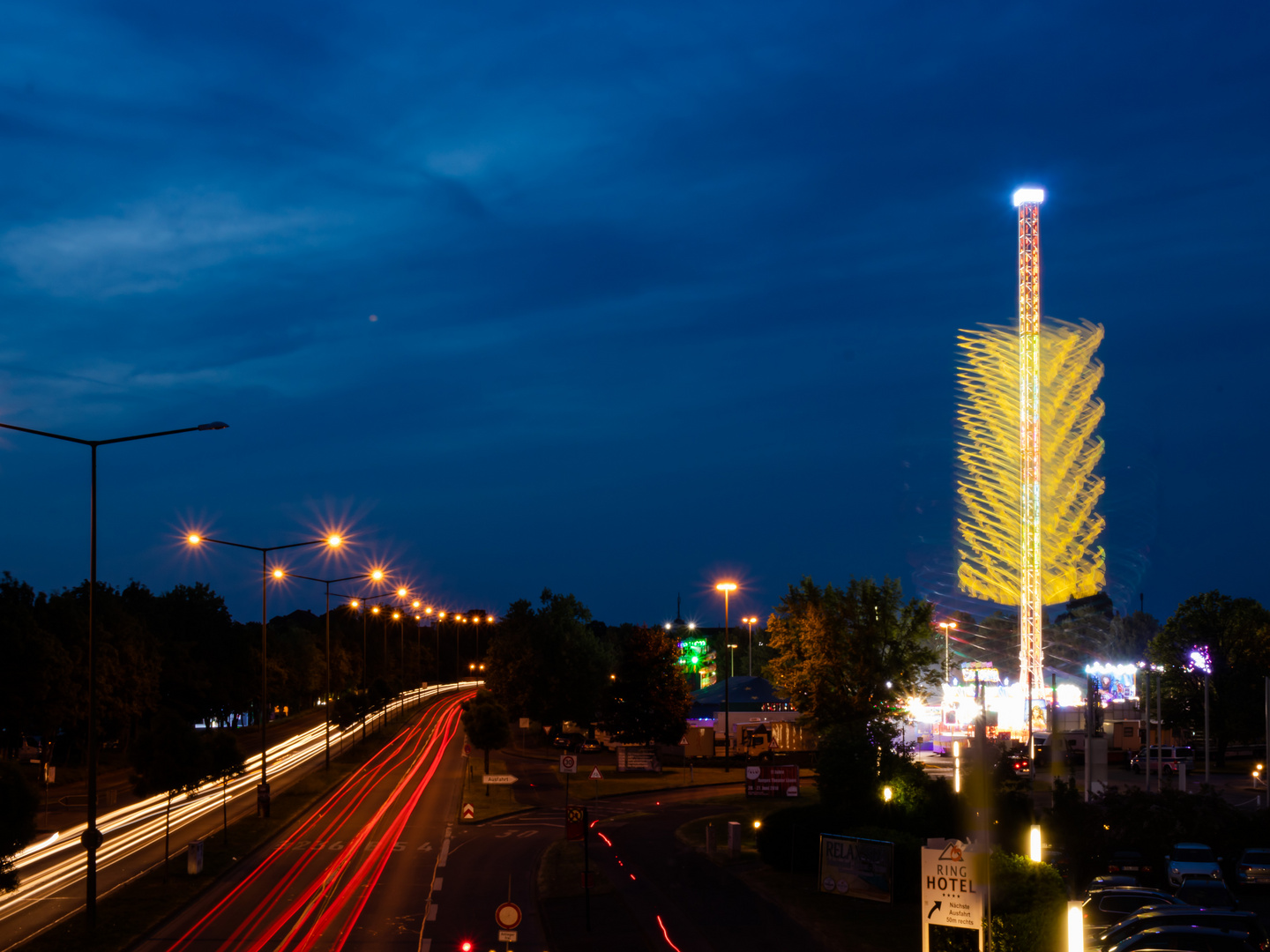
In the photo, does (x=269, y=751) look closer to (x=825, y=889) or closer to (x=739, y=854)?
(x=739, y=854)

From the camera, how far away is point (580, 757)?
79875 millimetres

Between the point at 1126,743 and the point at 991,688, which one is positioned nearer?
the point at 1126,743

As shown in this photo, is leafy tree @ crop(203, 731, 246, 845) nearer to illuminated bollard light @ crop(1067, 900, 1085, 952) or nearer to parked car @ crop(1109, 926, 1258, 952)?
parked car @ crop(1109, 926, 1258, 952)

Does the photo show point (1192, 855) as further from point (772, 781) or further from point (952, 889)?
point (952, 889)

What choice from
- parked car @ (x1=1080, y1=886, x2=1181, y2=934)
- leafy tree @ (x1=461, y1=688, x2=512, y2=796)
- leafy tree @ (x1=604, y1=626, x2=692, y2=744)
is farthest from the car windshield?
leafy tree @ (x1=604, y1=626, x2=692, y2=744)

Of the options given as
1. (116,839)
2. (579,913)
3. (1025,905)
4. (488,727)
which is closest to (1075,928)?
(1025,905)

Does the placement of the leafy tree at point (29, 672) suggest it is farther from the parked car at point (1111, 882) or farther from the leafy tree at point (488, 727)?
the parked car at point (1111, 882)

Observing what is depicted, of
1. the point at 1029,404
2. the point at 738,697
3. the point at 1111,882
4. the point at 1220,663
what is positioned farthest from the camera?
the point at 1029,404

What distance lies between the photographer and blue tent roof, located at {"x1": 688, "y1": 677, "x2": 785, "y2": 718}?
283 ft

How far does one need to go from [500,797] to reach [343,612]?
141 metres

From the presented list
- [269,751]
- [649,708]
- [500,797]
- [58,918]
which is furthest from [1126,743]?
[58,918]

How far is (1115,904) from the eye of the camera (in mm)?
25016

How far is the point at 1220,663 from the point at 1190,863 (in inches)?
2384

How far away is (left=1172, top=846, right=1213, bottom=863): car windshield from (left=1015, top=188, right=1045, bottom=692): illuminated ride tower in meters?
64.3
